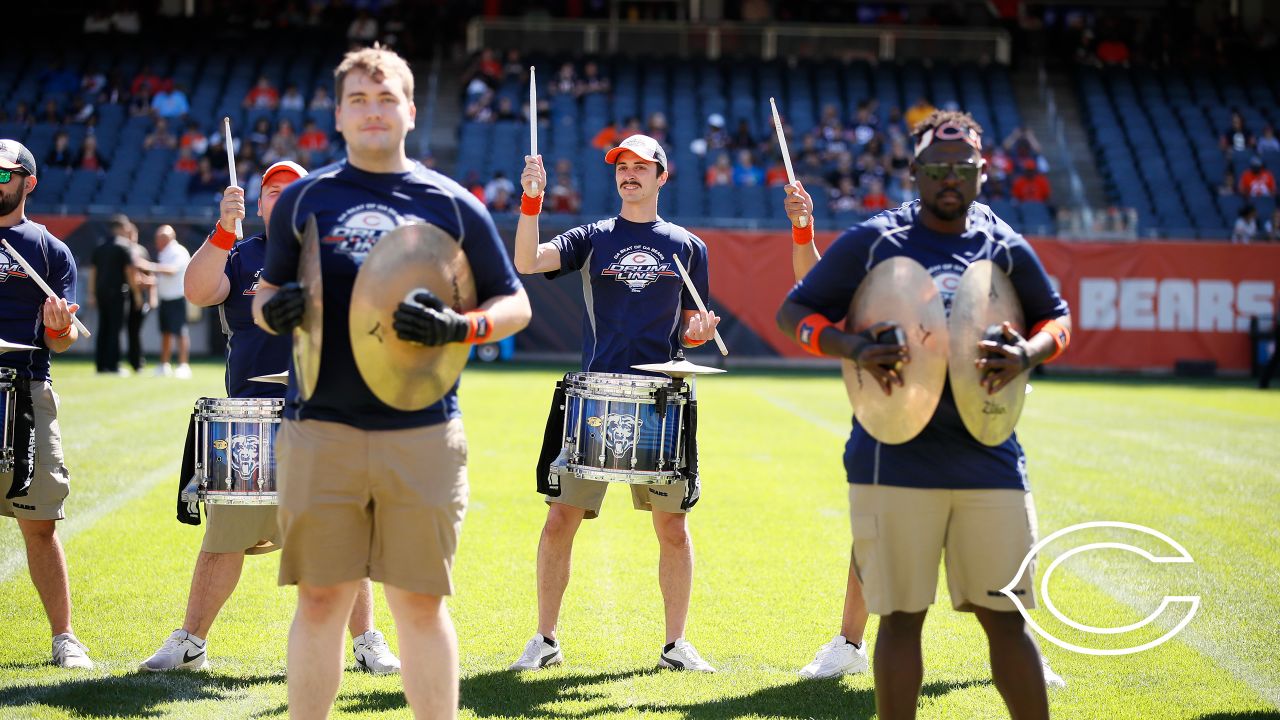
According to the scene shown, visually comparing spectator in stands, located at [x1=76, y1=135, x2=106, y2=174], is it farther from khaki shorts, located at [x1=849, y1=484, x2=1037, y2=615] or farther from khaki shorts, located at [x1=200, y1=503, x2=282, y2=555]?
khaki shorts, located at [x1=849, y1=484, x2=1037, y2=615]

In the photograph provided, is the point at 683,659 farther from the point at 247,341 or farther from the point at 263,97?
the point at 263,97

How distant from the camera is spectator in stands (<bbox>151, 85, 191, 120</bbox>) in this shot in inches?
1183

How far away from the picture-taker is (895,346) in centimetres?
407

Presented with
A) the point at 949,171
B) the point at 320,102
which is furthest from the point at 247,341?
the point at 320,102

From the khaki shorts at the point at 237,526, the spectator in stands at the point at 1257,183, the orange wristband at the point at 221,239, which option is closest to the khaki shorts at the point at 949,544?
the khaki shorts at the point at 237,526

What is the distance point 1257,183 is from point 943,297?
26444mm

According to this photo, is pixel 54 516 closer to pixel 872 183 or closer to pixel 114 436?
pixel 114 436

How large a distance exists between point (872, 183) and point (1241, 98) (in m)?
11.7

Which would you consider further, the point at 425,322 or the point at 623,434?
the point at 623,434

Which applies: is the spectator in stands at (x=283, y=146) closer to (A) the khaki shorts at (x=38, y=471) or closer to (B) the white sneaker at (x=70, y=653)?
(A) the khaki shorts at (x=38, y=471)

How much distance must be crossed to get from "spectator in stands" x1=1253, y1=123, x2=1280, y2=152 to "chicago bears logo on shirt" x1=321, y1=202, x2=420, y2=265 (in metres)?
29.2

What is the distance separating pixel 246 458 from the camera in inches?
217

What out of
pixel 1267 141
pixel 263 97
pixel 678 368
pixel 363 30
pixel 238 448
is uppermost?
pixel 363 30

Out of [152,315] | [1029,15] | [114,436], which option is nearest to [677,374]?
[114,436]
